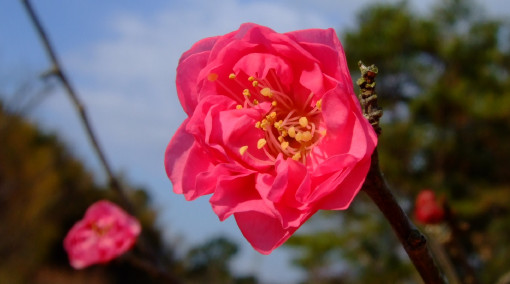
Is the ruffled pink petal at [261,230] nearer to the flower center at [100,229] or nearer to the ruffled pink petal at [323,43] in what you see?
the ruffled pink petal at [323,43]

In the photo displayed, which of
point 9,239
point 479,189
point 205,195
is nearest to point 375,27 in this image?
point 479,189

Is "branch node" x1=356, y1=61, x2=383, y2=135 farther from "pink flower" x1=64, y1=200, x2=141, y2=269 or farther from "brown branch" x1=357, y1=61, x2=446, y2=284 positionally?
"pink flower" x1=64, y1=200, x2=141, y2=269

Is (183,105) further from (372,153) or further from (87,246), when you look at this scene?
(87,246)

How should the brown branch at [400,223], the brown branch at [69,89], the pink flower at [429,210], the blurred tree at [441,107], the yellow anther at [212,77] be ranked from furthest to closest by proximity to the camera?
the blurred tree at [441,107] < the pink flower at [429,210] < the brown branch at [69,89] < the yellow anther at [212,77] < the brown branch at [400,223]

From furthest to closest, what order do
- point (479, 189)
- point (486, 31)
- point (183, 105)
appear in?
point (486, 31), point (479, 189), point (183, 105)

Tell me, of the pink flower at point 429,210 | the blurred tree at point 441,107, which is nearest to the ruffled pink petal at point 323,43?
the pink flower at point 429,210
